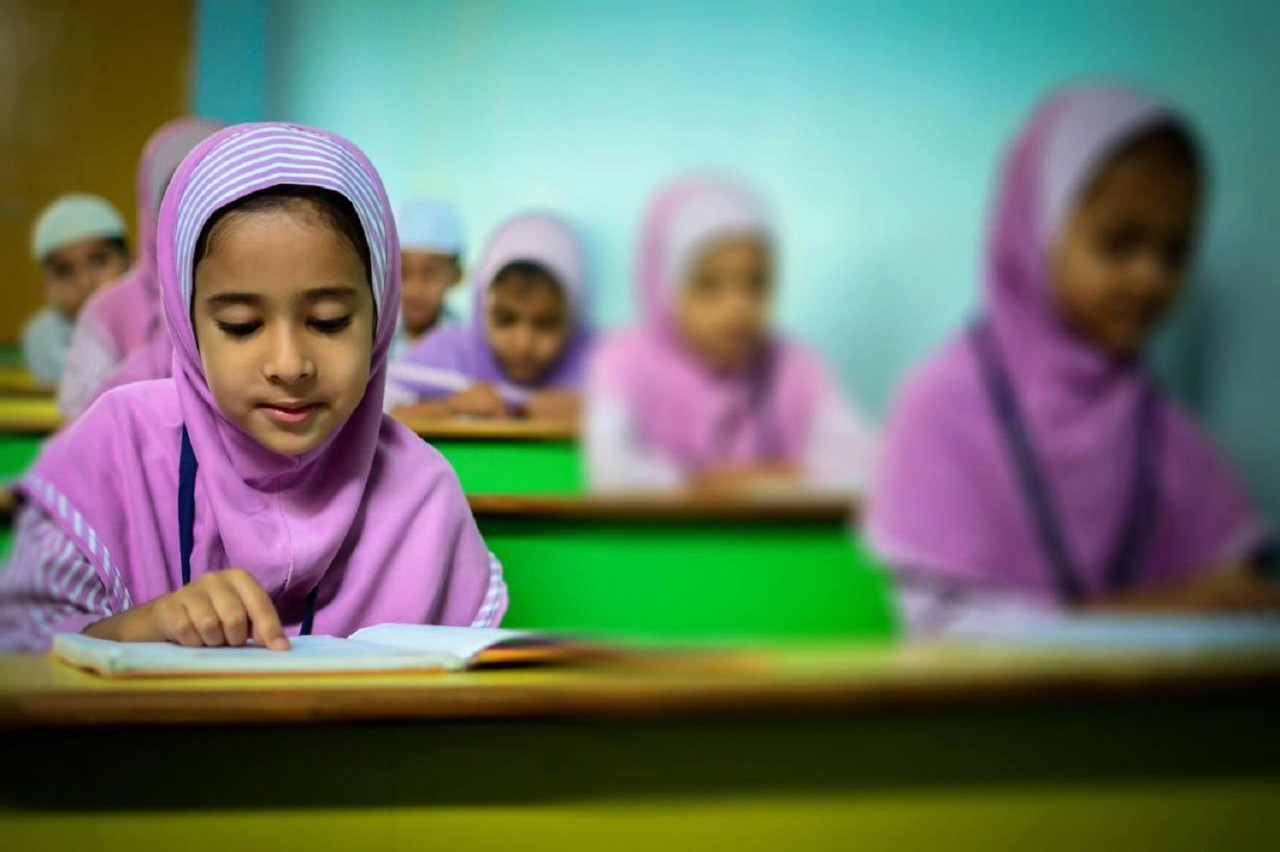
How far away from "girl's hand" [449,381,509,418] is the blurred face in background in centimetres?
2

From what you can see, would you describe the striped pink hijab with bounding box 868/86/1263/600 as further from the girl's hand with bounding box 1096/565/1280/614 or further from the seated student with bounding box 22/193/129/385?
the seated student with bounding box 22/193/129/385

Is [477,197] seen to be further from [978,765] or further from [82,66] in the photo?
[978,765]

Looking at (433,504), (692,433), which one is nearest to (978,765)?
(692,433)

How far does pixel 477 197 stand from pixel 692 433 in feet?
0.84

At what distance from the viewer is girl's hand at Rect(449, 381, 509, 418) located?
Answer: 1.01 metres

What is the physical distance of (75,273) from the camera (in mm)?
993

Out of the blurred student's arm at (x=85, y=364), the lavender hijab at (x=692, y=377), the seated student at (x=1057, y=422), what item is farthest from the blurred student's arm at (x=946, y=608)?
the blurred student's arm at (x=85, y=364)

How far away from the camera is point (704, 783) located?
956mm

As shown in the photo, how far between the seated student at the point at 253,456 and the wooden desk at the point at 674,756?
0.07m

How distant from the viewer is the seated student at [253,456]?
90 cm

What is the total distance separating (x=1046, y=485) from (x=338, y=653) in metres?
0.57

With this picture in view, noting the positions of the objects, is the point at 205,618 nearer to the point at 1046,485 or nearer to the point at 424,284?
the point at 424,284

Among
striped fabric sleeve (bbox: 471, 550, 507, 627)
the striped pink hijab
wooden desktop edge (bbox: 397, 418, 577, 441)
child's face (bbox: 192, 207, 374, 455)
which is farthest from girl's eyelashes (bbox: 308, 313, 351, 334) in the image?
the striped pink hijab

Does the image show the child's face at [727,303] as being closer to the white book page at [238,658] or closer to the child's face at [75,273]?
the white book page at [238,658]
